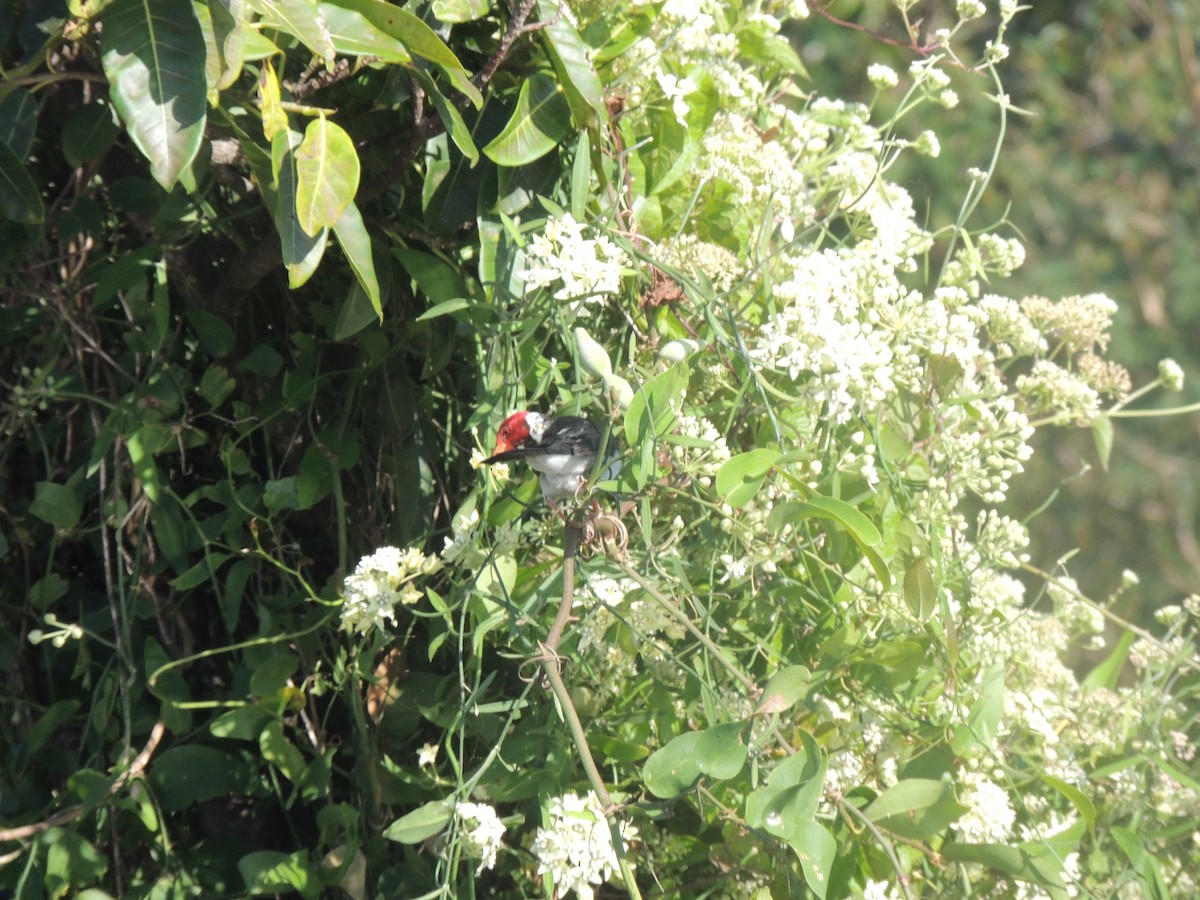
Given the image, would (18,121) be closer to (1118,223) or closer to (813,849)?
(813,849)

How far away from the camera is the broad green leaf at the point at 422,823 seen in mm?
683

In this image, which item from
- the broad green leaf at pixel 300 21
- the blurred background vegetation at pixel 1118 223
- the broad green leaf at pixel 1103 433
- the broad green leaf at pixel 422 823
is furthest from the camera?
the blurred background vegetation at pixel 1118 223

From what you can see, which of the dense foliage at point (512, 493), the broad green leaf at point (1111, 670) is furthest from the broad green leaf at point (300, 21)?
the broad green leaf at point (1111, 670)

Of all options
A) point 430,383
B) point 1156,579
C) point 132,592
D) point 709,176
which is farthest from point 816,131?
point 1156,579

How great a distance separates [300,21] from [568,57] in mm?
180

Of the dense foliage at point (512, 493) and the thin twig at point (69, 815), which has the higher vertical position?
the dense foliage at point (512, 493)

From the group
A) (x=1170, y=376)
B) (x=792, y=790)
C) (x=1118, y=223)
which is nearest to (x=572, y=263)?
(x=792, y=790)

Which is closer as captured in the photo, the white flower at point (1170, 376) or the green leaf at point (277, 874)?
the green leaf at point (277, 874)

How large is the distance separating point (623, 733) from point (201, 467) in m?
0.44

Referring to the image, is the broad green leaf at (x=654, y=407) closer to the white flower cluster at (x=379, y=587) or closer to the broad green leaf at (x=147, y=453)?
the white flower cluster at (x=379, y=587)

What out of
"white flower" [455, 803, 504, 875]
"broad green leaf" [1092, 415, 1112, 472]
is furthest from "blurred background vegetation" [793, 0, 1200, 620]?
"white flower" [455, 803, 504, 875]

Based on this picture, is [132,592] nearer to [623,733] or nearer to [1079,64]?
[623,733]

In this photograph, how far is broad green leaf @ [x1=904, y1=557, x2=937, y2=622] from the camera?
25.5 inches

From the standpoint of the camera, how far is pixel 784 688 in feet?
2.08
